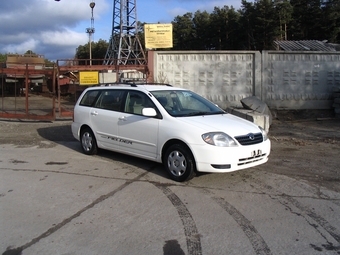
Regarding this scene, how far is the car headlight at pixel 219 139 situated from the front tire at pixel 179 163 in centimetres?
40

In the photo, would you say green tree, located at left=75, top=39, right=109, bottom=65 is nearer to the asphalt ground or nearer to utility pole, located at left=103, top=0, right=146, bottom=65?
utility pole, located at left=103, top=0, right=146, bottom=65

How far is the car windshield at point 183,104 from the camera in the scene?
6.64 m

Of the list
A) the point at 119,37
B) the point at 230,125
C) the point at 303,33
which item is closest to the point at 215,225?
the point at 230,125

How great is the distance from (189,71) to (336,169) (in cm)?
815

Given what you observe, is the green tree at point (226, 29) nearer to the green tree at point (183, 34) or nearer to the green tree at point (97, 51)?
the green tree at point (183, 34)

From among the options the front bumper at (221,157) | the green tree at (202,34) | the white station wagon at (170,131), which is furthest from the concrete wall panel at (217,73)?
the green tree at (202,34)

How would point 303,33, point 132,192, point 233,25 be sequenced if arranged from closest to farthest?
point 132,192 < point 303,33 < point 233,25

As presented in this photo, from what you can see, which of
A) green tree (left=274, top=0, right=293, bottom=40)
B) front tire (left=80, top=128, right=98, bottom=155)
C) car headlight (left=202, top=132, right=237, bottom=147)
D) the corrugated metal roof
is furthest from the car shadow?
green tree (left=274, top=0, right=293, bottom=40)

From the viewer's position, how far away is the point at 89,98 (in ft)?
27.7

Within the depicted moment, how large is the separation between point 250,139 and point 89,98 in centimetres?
418

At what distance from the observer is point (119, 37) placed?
164ft

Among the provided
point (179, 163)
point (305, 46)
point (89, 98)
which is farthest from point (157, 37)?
point (179, 163)

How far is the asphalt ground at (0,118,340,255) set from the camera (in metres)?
3.93

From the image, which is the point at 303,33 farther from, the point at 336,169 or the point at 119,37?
the point at 336,169
